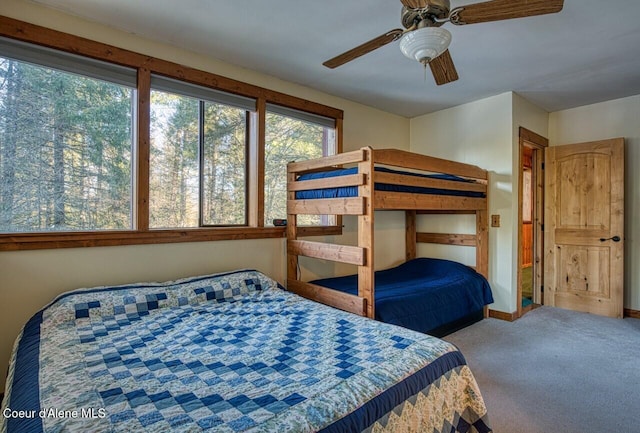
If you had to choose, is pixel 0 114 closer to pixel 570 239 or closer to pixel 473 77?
pixel 473 77

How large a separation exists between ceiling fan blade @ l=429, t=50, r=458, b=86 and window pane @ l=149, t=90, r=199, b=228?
195 cm

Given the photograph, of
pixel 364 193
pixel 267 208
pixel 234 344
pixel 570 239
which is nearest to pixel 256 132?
pixel 267 208

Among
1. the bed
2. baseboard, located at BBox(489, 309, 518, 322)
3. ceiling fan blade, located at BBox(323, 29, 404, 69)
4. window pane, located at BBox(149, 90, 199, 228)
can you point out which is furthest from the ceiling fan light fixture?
baseboard, located at BBox(489, 309, 518, 322)

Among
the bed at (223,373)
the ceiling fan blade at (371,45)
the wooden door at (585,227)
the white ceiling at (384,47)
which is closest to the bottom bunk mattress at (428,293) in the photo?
the bed at (223,373)

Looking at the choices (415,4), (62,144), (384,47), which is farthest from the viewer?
(384,47)

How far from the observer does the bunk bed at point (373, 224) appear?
95.0 inches

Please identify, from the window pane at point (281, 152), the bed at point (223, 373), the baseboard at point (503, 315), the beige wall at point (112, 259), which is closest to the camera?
the bed at point (223, 373)

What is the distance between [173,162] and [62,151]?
72cm

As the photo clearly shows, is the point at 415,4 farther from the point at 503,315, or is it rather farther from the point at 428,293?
the point at 503,315

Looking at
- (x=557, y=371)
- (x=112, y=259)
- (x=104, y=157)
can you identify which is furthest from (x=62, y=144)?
(x=557, y=371)

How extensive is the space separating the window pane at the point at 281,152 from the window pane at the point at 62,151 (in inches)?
47.5

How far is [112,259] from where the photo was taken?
236cm

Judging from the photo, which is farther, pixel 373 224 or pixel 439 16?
pixel 373 224

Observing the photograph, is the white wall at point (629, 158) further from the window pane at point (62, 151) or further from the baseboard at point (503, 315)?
the window pane at point (62, 151)
